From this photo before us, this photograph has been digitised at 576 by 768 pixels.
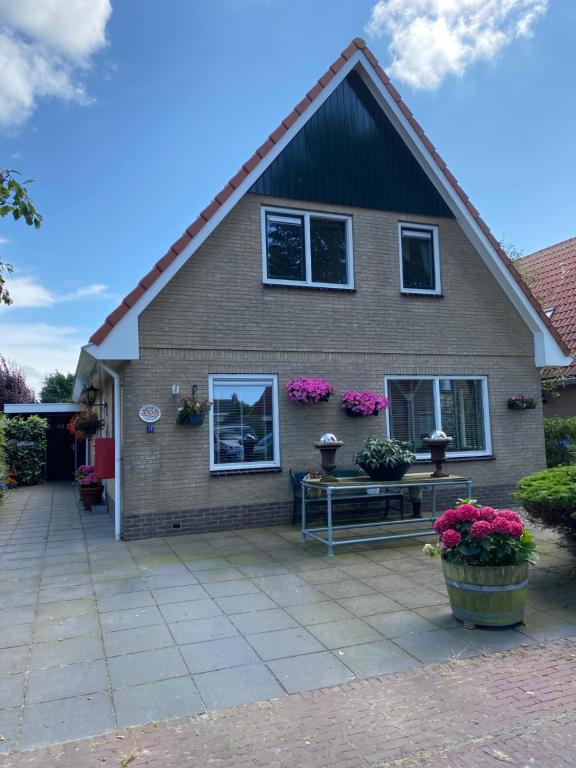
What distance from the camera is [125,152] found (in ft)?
33.7

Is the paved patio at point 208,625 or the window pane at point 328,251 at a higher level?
the window pane at point 328,251

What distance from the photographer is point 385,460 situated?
7.93 metres

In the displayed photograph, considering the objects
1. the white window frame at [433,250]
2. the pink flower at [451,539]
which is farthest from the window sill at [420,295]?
the pink flower at [451,539]

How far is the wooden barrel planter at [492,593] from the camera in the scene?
4883 mm

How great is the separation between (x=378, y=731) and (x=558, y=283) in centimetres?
1681

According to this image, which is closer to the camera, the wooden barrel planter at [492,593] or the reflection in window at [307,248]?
the wooden barrel planter at [492,593]

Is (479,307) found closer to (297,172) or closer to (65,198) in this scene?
(297,172)

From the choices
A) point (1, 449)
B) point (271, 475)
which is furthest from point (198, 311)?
point (1, 449)

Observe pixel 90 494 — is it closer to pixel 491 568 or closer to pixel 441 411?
pixel 441 411

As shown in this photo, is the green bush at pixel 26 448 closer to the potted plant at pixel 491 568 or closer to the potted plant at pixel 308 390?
the potted plant at pixel 308 390

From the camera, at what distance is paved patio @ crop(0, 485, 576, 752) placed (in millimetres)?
3852

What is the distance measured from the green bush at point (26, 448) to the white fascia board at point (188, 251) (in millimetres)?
11539

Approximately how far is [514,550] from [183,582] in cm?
362

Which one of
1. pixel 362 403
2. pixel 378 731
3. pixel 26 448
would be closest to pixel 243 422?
pixel 362 403
